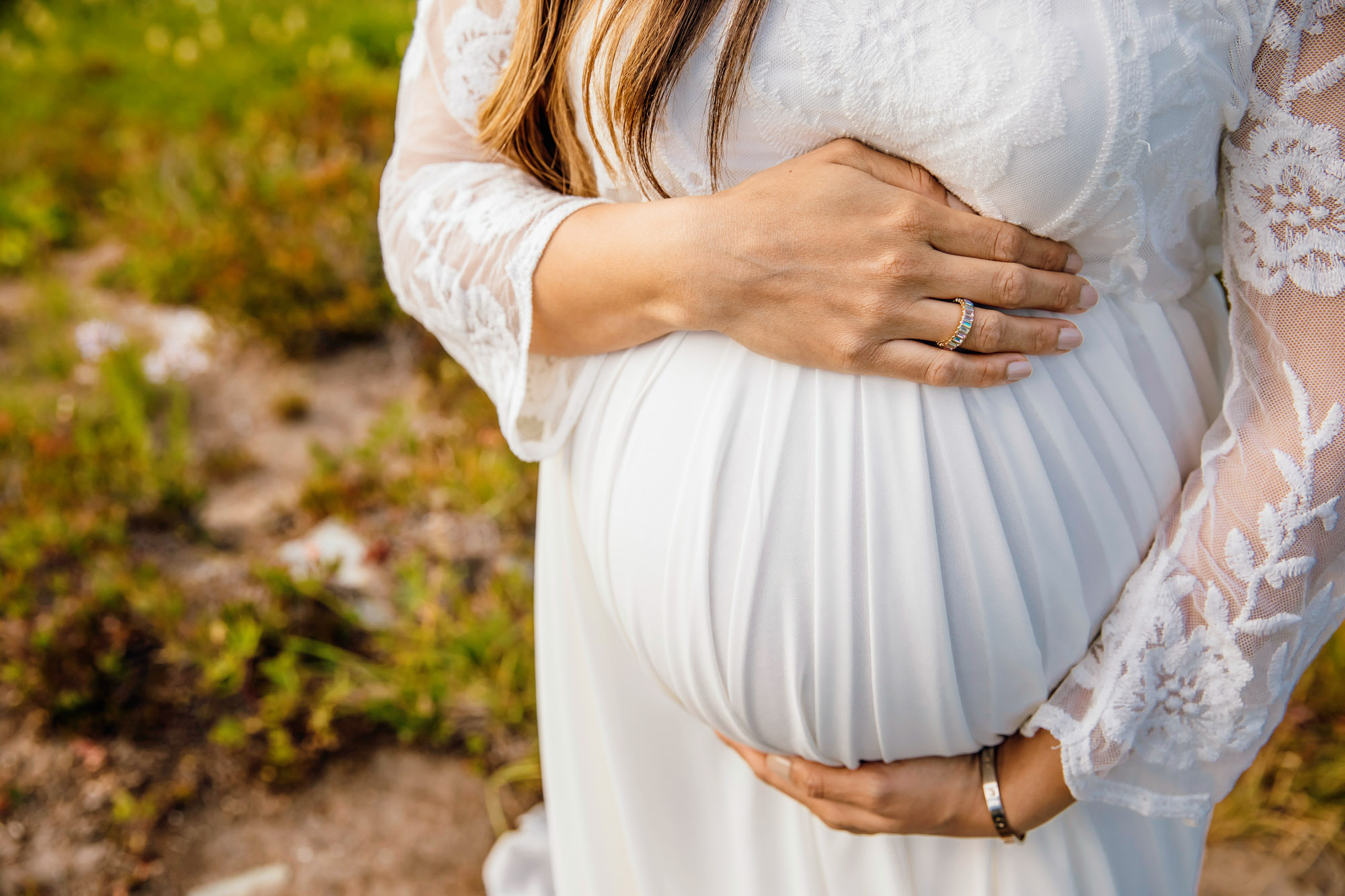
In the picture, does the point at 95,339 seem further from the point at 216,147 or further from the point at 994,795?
the point at 994,795

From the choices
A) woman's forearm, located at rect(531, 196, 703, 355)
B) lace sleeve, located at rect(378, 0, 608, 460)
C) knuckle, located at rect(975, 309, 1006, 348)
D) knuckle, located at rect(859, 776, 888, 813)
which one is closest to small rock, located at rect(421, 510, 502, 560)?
lace sleeve, located at rect(378, 0, 608, 460)

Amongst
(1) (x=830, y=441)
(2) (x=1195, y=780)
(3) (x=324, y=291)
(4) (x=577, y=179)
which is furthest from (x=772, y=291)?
(3) (x=324, y=291)

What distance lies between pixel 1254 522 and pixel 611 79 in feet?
2.85

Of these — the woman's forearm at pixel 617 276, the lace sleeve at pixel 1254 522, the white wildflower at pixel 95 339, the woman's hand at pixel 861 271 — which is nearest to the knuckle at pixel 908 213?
the woman's hand at pixel 861 271

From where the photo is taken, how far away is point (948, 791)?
1126mm

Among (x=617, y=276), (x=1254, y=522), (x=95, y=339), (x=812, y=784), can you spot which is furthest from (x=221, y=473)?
(x=1254, y=522)

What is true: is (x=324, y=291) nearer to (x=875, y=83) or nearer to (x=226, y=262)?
(x=226, y=262)

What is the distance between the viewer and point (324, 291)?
354cm

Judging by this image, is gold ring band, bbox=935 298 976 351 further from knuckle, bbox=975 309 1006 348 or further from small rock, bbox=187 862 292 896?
small rock, bbox=187 862 292 896

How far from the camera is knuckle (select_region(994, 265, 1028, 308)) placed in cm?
98

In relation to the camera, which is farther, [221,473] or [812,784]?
[221,473]

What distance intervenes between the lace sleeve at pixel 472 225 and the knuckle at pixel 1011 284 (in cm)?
53

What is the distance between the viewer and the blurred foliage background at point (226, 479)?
89.1 inches

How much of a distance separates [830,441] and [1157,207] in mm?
431
